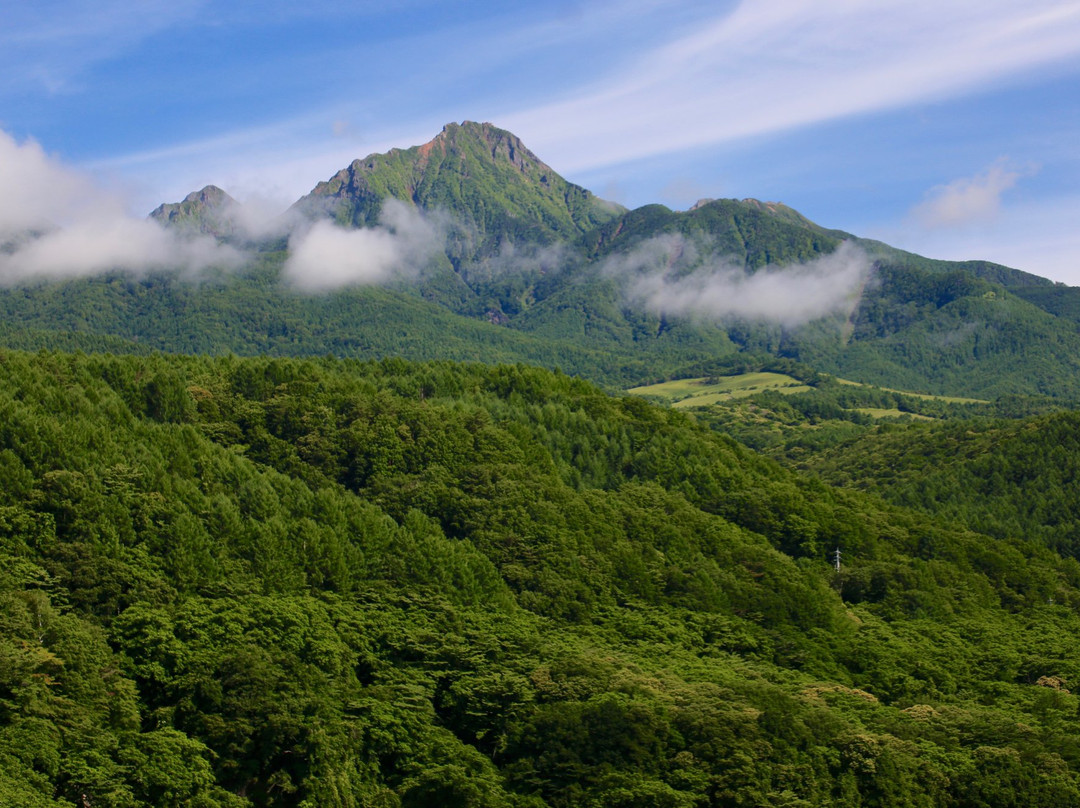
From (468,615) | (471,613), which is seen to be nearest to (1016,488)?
(471,613)

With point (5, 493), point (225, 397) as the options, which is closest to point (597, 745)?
point (5, 493)

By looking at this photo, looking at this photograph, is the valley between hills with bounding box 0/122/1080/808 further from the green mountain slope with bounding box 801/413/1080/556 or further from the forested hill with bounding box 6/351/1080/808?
the green mountain slope with bounding box 801/413/1080/556

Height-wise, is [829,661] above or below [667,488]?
below

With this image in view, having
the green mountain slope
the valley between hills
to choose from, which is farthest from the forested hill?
the green mountain slope

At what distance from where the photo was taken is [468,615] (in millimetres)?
80000

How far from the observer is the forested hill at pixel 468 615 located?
59.7m

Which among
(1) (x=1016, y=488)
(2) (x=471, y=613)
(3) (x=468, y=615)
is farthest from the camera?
(1) (x=1016, y=488)

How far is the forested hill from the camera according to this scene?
59688mm

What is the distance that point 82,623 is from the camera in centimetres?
6438

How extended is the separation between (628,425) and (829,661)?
170ft

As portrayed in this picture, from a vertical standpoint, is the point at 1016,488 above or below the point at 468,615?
below

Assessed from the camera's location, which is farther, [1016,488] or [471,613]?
[1016,488]

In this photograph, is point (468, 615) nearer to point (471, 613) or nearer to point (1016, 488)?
point (471, 613)

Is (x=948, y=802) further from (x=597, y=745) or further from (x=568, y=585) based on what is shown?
(x=568, y=585)
